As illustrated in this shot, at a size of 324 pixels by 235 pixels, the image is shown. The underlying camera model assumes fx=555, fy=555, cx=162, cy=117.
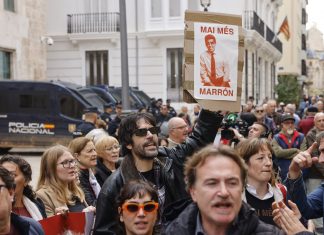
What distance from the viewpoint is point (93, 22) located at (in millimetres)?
27250

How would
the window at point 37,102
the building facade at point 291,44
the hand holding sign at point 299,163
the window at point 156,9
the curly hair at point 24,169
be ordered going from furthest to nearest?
the building facade at point 291,44 → the window at point 156,9 → the window at point 37,102 → the curly hair at point 24,169 → the hand holding sign at point 299,163

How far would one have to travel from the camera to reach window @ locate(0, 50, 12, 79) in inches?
868

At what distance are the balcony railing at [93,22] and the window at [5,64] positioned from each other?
553 centimetres

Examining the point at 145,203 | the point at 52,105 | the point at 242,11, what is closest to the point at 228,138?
the point at 145,203

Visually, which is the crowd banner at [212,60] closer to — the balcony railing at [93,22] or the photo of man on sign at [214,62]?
the photo of man on sign at [214,62]

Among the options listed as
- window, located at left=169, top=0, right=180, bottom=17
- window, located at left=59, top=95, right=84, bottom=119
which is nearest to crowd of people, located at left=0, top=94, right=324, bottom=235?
window, located at left=59, top=95, right=84, bottom=119

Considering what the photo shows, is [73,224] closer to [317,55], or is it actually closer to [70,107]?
[70,107]

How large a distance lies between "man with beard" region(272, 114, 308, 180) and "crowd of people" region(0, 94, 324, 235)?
2.02 meters

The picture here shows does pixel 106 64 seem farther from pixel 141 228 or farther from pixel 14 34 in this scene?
pixel 141 228

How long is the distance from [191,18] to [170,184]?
4.10 ft

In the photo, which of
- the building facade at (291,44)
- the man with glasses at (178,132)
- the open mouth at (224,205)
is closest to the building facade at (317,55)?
the building facade at (291,44)

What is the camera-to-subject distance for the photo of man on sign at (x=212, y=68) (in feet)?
13.6

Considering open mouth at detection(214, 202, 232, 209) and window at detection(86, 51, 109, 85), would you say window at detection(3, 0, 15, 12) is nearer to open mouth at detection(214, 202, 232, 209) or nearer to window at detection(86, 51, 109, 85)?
window at detection(86, 51, 109, 85)

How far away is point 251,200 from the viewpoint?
420 cm
